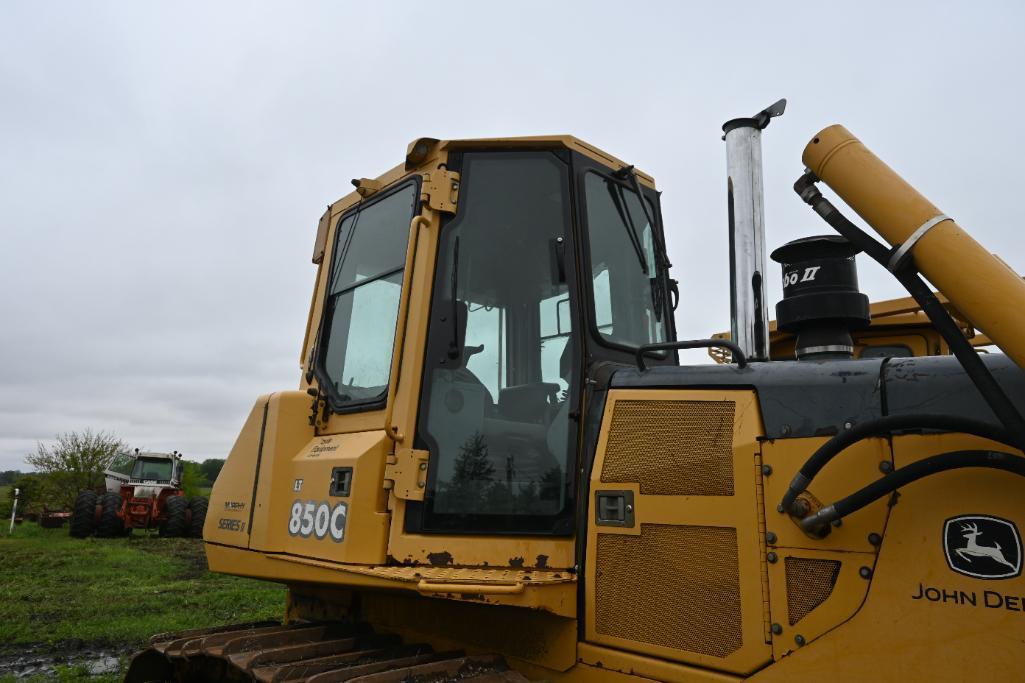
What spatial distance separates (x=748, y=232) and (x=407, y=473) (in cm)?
180

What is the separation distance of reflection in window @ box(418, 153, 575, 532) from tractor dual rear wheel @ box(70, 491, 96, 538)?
20220 millimetres

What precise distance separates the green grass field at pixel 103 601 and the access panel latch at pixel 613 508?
5.40 metres

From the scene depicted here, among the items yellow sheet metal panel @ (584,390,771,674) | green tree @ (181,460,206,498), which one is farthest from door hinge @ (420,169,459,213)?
green tree @ (181,460,206,498)

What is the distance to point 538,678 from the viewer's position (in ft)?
9.94

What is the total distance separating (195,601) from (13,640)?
2380mm

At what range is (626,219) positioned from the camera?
3709 millimetres

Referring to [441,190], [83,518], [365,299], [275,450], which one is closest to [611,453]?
[441,190]

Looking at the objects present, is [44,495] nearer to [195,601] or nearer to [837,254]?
[195,601]

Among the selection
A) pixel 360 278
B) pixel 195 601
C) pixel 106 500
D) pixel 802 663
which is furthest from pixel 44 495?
pixel 802 663

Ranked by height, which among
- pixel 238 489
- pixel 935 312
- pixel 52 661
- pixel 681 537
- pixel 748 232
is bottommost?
pixel 52 661

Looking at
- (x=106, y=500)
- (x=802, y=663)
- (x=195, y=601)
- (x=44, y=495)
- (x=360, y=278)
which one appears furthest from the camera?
(x=44, y=495)

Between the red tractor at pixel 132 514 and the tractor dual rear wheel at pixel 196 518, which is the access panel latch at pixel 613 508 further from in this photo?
the tractor dual rear wheel at pixel 196 518

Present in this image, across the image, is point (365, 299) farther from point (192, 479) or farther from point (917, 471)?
point (192, 479)

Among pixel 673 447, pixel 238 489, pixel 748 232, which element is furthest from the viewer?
pixel 238 489
